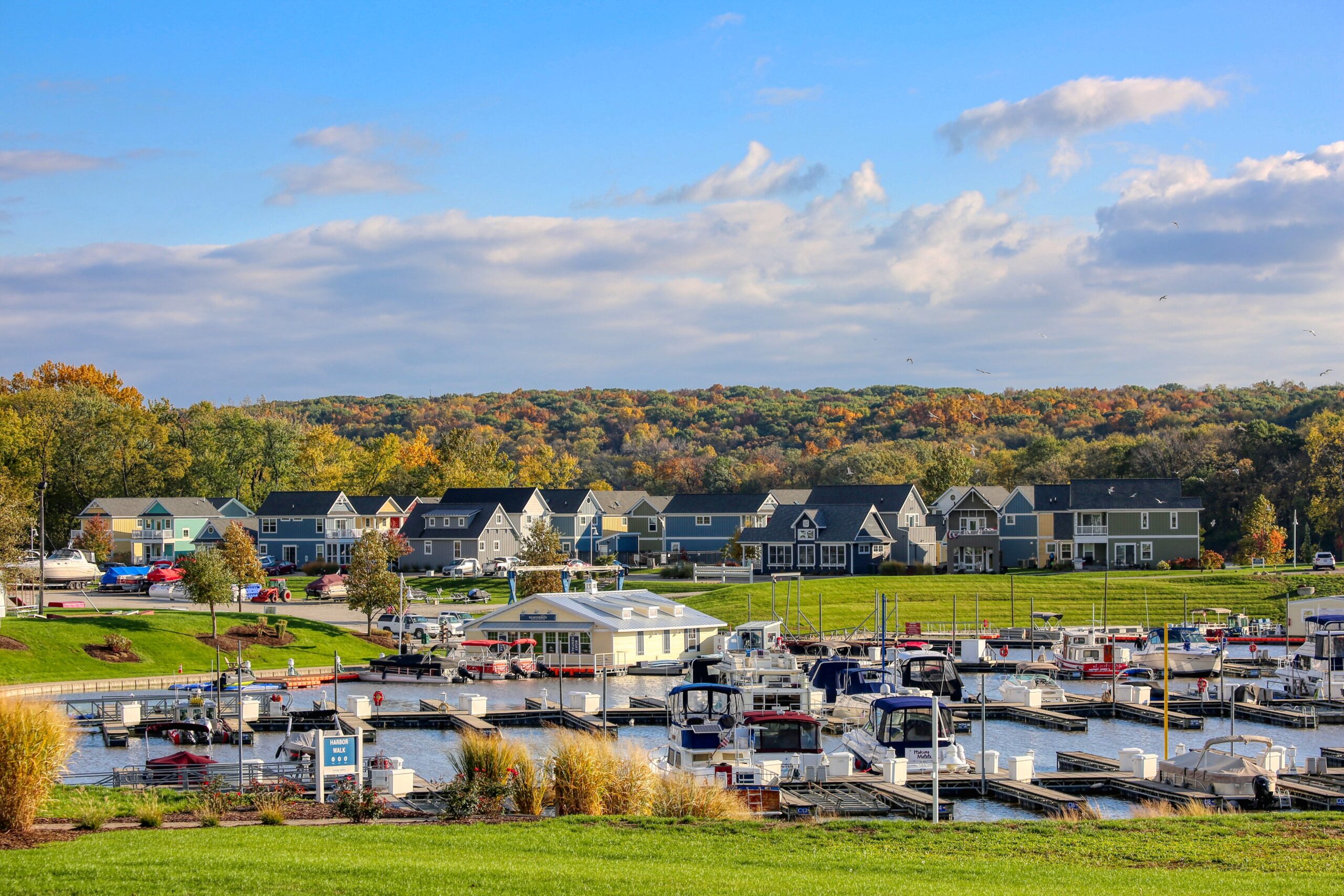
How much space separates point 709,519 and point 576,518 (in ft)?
39.4

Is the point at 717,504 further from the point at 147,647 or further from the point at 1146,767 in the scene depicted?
the point at 1146,767

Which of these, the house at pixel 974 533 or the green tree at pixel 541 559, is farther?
the house at pixel 974 533

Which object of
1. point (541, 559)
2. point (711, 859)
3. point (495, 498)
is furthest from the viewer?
point (495, 498)

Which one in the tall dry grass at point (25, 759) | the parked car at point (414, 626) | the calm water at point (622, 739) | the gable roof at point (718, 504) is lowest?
the calm water at point (622, 739)

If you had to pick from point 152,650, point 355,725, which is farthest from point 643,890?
point 152,650

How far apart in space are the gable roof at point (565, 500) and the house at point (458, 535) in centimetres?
824

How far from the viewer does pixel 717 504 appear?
115375mm

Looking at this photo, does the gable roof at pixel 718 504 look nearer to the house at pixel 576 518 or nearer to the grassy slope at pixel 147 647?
the house at pixel 576 518

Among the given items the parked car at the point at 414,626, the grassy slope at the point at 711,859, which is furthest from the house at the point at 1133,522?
the grassy slope at the point at 711,859

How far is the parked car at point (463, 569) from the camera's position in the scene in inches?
3834

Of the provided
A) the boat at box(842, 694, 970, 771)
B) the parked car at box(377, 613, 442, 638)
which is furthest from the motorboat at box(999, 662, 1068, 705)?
the parked car at box(377, 613, 442, 638)

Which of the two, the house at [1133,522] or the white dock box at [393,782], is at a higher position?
the house at [1133,522]

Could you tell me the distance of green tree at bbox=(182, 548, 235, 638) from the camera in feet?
182

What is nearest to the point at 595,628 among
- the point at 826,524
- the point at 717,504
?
the point at 826,524
